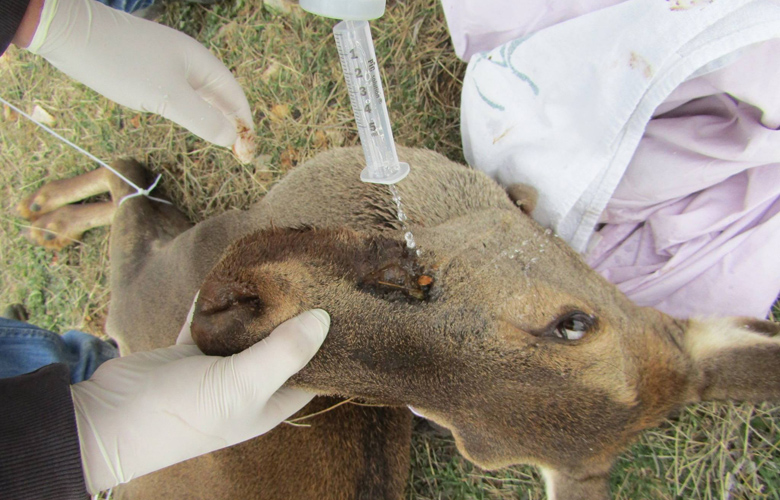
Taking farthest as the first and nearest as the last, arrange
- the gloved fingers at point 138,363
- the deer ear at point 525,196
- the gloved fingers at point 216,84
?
the gloved fingers at point 216,84 → the deer ear at point 525,196 → the gloved fingers at point 138,363

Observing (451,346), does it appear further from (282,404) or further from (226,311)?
(282,404)

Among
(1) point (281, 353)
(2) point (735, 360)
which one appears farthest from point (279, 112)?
(2) point (735, 360)

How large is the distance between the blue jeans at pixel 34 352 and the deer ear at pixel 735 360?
3616 mm

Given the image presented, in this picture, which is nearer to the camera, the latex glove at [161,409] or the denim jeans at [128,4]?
the latex glove at [161,409]

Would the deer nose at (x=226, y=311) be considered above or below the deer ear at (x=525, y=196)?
above

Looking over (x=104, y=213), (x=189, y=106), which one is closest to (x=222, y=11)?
(x=189, y=106)

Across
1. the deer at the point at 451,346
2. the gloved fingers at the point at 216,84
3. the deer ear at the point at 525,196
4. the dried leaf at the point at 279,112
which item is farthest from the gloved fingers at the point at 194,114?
the deer ear at the point at 525,196

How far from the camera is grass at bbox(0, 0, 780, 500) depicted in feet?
11.3

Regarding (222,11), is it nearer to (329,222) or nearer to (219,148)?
(219,148)

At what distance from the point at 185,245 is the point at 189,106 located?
0.97m

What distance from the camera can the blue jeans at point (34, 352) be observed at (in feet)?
10.5

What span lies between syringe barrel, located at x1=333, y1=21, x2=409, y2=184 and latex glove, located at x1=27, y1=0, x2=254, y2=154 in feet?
5.22

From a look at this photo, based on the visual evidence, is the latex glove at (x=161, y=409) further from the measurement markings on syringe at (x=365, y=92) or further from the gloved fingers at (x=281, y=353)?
the measurement markings on syringe at (x=365, y=92)

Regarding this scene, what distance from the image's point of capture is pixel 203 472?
9.70 feet
